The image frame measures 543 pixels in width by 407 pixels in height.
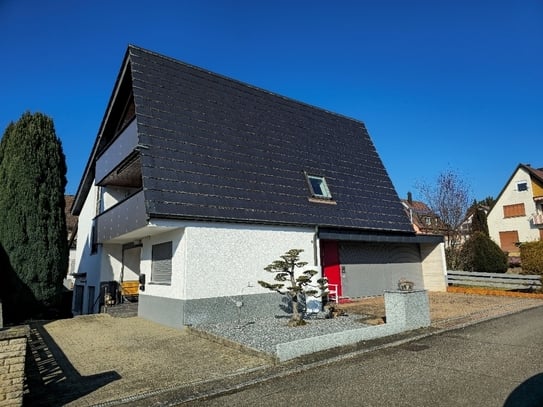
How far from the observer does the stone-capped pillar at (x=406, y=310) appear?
806 centimetres

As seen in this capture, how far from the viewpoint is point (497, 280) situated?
51.0ft

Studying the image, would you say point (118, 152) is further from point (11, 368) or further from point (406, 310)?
point (406, 310)

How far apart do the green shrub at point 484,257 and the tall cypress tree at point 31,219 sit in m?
19.8

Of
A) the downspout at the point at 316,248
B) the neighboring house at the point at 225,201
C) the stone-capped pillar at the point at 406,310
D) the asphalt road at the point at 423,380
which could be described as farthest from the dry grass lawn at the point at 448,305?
the asphalt road at the point at 423,380

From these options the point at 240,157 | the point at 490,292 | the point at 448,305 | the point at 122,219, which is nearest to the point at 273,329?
the point at 240,157

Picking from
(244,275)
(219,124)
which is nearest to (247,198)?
(244,275)

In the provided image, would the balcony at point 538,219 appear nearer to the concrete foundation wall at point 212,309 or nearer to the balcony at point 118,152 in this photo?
the concrete foundation wall at point 212,309

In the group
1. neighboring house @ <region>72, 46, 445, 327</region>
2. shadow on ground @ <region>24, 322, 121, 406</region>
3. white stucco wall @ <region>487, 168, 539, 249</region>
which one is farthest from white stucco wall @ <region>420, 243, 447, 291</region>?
white stucco wall @ <region>487, 168, 539, 249</region>

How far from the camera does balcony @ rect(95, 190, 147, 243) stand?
938 centimetres

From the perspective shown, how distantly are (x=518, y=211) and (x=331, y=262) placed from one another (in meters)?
29.5

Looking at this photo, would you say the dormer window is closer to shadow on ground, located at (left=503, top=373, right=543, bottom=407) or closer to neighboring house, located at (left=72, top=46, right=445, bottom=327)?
neighboring house, located at (left=72, top=46, right=445, bottom=327)

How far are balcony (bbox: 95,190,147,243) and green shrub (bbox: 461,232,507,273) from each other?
17813mm

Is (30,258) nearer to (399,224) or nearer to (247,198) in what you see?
(247,198)

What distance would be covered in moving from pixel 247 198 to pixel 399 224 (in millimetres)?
7263
